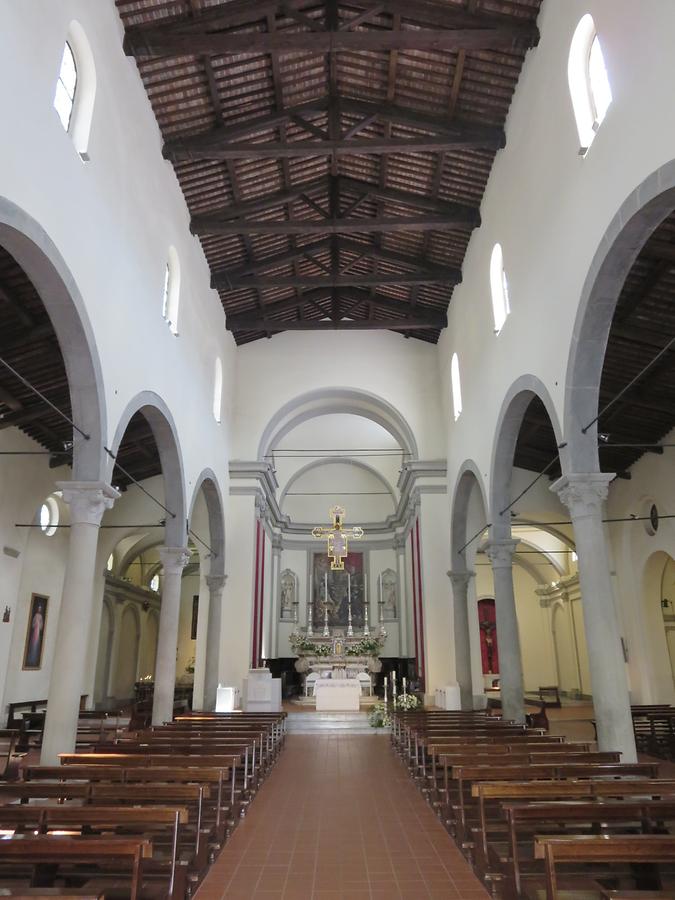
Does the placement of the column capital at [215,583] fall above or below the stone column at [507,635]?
above

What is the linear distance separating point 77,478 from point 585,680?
21225 millimetres

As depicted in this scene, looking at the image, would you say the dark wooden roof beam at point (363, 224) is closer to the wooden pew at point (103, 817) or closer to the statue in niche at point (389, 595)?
the wooden pew at point (103, 817)

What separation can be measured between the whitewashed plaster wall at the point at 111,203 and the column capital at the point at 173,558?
1.35 metres

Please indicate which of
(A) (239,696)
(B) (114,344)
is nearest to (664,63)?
(B) (114,344)

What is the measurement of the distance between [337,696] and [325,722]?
73 cm

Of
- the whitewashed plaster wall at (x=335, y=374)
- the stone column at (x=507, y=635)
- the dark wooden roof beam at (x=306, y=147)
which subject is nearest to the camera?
the dark wooden roof beam at (x=306, y=147)

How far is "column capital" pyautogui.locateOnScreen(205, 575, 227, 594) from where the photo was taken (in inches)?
727

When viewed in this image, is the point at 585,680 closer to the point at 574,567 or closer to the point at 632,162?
the point at 574,567

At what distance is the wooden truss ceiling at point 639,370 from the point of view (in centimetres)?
1008

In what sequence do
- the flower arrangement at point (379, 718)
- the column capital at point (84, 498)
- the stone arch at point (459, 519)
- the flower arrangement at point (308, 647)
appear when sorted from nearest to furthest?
the column capital at point (84, 498) → the flower arrangement at point (379, 718) → the stone arch at point (459, 519) → the flower arrangement at point (308, 647)

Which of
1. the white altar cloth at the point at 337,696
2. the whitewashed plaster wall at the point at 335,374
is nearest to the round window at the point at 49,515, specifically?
the whitewashed plaster wall at the point at 335,374

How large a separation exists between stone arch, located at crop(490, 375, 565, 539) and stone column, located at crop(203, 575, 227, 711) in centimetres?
822

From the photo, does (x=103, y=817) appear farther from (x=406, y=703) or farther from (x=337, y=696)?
(x=337, y=696)

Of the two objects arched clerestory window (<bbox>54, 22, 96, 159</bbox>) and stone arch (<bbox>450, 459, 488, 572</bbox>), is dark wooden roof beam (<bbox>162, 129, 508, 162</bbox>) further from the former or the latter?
stone arch (<bbox>450, 459, 488, 572</bbox>)
